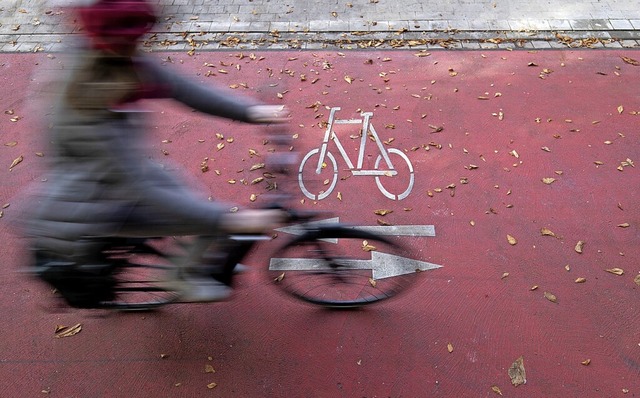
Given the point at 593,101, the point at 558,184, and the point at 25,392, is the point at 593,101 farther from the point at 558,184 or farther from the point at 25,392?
the point at 25,392

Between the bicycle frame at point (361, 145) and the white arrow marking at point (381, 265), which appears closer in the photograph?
the white arrow marking at point (381, 265)

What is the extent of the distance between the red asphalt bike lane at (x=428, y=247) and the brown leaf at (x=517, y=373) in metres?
0.04

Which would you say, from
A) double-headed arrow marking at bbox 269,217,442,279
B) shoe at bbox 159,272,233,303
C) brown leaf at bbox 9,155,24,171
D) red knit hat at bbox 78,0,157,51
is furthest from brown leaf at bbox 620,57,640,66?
brown leaf at bbox 9,155,24,171

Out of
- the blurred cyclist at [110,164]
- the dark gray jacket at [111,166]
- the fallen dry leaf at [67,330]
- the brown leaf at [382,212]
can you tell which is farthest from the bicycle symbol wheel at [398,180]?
the fallen dry leaf at [67,330]

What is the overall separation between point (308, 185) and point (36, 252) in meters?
2.70

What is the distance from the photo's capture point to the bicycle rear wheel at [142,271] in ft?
11.3

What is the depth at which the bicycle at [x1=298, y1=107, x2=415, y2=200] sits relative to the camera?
16.8 feet

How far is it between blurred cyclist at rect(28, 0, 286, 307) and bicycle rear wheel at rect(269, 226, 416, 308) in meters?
0.78

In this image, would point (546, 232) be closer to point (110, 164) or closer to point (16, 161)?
point (110, 164)

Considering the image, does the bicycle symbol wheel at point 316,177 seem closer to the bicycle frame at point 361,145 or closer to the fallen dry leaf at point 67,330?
the bicycle frame at point 361,145

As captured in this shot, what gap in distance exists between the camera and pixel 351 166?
5387 millimetres

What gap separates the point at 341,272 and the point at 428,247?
1.06 meters

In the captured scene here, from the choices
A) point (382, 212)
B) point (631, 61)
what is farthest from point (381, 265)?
point (631, 61)

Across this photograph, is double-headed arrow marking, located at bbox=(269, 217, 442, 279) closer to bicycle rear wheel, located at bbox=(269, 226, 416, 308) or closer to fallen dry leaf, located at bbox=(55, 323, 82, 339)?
bicycle rear wheel, located at bbox=(269, 226, 416, 308)
